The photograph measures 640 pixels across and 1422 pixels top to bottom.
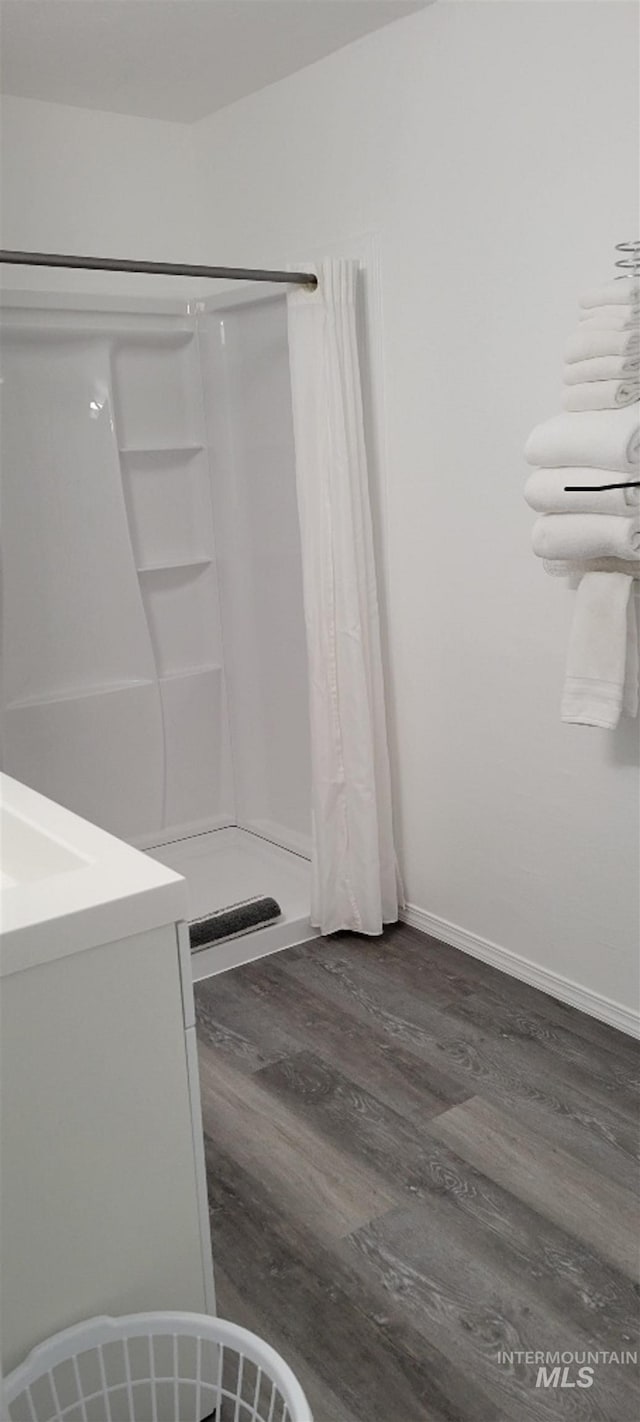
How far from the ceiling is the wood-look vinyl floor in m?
2.34

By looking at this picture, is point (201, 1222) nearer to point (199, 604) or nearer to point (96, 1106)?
point (96, 1106)

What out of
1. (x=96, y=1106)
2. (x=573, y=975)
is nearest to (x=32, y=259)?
(x=96, y=1106)

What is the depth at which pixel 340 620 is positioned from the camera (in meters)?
3.02

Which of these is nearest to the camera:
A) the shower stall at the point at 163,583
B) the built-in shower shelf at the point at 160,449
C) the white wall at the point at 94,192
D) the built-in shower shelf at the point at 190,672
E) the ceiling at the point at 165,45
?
the ceiling at the point at 165,45

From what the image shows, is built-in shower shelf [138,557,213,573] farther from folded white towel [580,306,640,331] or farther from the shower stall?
folded white towel [580,306,640,331]

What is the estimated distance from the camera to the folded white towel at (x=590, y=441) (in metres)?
2.13

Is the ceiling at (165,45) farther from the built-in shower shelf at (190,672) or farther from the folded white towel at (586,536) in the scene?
the built-in shower shelf at (190,672)

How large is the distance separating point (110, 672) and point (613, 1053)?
1.99 m

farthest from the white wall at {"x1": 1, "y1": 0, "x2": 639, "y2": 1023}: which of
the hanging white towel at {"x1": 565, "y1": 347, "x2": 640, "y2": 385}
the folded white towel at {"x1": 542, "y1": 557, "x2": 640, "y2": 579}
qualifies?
the hanging white towel at {"x1": 565, "y1": 347, "x2": 640, "y2": 385}

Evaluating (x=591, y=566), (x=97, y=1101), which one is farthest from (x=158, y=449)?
(x=97, y=1101)

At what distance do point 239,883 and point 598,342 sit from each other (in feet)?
6.60

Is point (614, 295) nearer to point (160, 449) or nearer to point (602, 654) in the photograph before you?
point (602, 654)

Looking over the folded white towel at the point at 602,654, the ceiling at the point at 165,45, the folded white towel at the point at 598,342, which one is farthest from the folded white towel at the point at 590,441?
the ceiling at the point at 165,45

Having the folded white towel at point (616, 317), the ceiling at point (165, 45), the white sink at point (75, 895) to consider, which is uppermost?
the ceiling at point (165, 45)
